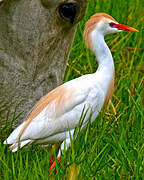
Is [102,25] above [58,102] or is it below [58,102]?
above

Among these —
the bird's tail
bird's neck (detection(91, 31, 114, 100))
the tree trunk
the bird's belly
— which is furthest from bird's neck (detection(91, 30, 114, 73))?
the bird's tail

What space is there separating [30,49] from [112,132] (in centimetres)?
86

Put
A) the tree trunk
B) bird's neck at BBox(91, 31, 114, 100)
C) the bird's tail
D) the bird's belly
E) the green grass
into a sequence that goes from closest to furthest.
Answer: the green grass
the bird's tail
the tree trunk
the bird's belly
bird's neck at BBox(91, 31, 114, 100)

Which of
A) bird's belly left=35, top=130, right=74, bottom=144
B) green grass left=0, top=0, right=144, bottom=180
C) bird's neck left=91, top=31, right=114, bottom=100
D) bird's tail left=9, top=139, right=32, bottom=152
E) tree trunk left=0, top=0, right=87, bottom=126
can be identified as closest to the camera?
green grass left=0, top=0, right=144, bottom=180

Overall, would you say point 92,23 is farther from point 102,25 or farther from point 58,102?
point 58,102

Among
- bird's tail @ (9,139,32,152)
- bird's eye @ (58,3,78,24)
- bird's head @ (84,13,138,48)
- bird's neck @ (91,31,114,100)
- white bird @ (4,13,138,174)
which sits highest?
bird's eye @ (58,3,78,24)

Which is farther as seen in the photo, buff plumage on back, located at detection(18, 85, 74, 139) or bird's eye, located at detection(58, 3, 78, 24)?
buff plumage on back, located at detection(18, 85, 74, 139)

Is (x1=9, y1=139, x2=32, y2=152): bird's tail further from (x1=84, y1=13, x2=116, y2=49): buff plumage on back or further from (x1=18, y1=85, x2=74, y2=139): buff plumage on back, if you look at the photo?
(x1=84, y1=13, x2=116, y2=49): buff plumage on back

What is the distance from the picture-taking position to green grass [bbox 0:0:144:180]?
10.6ft

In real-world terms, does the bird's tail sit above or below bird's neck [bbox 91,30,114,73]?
below

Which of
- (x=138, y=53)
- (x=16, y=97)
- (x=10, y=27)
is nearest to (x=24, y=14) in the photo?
(x=10, y=27)

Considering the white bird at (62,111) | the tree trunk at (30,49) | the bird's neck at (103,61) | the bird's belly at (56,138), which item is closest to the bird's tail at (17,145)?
the white bird at (62,111)

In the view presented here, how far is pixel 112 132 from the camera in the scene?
394cm

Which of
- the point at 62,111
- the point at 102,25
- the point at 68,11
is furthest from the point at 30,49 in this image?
the point at 102,25
